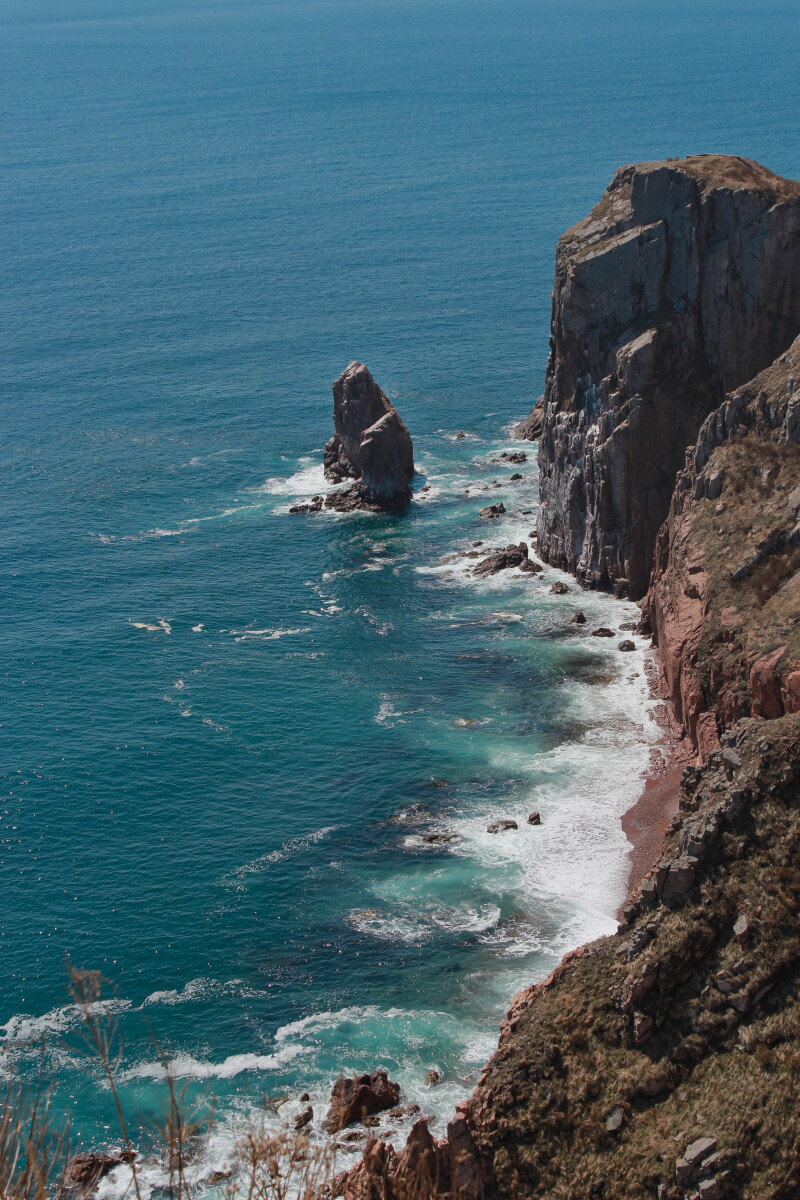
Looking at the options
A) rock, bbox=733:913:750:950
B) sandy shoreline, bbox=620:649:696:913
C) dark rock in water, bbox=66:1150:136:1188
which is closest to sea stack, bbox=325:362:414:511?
sandy shoreline, bbox=620:649:696:913

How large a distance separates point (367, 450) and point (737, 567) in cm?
6202

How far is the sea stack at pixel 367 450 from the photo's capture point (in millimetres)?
143625

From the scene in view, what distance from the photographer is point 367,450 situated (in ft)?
469

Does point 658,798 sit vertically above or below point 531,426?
below

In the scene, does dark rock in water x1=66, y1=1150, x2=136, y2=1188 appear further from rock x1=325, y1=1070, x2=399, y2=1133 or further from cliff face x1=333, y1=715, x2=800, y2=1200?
cliff face x1=333, y1=715, x2=800, y2=1200

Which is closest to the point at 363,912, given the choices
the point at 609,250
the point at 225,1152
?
the point at 225,1152

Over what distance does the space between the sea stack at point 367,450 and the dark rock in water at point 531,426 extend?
18439 mm

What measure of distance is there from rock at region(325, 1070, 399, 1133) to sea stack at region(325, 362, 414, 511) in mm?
87161

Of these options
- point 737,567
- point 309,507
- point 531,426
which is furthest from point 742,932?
point 531,426

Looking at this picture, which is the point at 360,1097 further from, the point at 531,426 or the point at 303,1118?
the point at 531,426

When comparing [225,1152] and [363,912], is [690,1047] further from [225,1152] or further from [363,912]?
[363,912]

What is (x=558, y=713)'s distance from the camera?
99.4 meters

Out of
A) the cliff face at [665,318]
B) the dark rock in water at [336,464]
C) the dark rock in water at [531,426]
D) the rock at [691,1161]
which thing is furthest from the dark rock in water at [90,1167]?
the dark rock in water at [531,426]

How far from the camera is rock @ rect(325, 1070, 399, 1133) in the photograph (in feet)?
206
